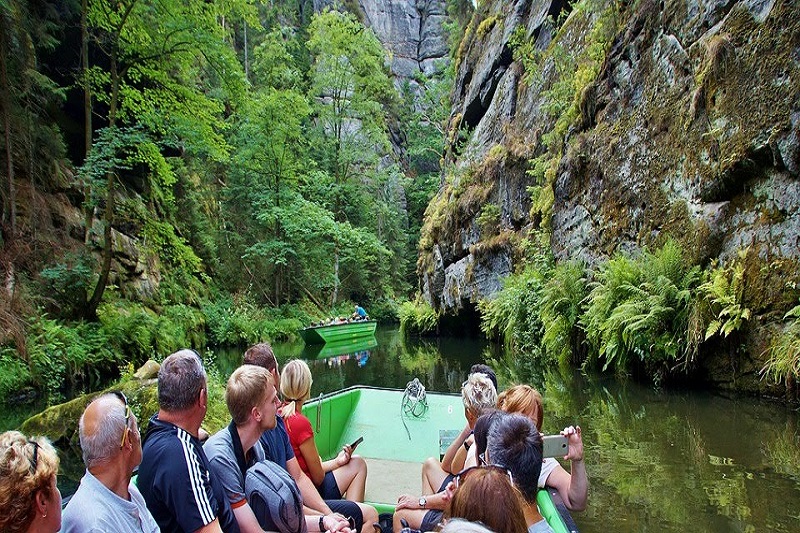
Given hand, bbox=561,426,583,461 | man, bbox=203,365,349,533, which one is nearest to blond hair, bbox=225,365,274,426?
man, bbox=203,365,349,533

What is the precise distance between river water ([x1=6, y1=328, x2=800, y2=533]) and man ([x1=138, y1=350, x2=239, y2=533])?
9.44ft

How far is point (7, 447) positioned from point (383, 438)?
5.04 metres

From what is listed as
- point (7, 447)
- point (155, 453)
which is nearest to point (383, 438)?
point (155, 453)

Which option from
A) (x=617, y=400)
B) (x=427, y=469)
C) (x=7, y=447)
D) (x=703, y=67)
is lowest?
(x=617, y=400)

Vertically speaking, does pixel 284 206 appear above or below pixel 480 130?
below

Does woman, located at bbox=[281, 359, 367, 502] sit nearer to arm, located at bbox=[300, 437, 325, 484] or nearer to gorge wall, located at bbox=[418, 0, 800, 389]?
arm, located at bbox=[300, 437, 325, 484]

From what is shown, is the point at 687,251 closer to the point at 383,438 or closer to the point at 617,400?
the point at 617,400

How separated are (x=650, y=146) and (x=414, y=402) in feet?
22.0

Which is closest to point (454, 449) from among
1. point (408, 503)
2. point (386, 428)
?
point (408, 503)

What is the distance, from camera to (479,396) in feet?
10.2

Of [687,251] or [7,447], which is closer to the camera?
[7,447]

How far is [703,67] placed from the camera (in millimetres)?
8070

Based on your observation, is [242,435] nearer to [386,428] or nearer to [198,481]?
[198,481]

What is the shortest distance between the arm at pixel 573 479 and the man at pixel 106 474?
2.01 m
